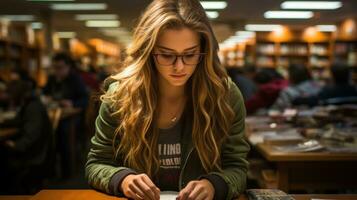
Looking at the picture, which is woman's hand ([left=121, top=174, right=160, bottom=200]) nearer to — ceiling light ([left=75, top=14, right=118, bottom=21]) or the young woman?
the young woman

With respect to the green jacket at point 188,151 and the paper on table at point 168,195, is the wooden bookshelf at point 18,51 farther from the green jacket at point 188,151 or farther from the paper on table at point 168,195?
the paper on table at point 168,195

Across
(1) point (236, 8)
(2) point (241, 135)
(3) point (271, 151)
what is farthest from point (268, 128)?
(1) point (236, 8)

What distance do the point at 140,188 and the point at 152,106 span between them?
0.34 meters

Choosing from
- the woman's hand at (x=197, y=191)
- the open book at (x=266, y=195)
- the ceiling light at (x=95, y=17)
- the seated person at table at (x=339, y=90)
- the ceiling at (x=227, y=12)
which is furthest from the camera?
the ceiling light at (x=95, y=17)

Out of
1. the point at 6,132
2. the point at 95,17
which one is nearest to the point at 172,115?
the point at 6,132

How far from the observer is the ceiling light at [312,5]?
28.5 ft

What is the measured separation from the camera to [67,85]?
225 inches

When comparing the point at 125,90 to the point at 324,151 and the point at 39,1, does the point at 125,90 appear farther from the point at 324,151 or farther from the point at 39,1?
the point at 39,1

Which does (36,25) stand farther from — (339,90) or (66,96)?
(339,90)

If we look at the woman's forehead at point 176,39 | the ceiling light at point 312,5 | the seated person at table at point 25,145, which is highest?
the ceiling light at point 312,5

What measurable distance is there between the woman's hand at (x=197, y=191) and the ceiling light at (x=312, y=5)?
318 inches

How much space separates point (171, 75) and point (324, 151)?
5.28 feet

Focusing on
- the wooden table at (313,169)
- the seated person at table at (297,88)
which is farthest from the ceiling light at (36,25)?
the wooden table at (313,169)

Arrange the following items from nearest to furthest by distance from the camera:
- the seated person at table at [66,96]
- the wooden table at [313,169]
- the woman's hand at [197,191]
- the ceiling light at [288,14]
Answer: the woman's hand at [197,191] < the wooden table at [313,169] < the seated person at table at [66,96] < the ceiling light at [288,14]
